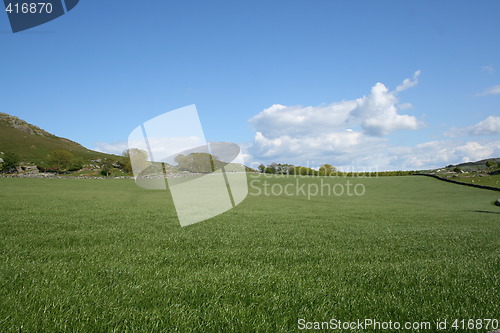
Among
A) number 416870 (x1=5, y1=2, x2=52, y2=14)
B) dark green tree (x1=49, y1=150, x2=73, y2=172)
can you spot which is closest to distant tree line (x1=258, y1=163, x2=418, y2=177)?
dark green tree (x1=49, y1=150, x2=73, y2=172)

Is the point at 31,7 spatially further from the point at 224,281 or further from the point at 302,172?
the point at 302,172

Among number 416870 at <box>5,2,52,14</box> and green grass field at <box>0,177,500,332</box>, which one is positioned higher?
number 416870 at <box>5,2,52,14</box>

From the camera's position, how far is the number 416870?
15.9 meters

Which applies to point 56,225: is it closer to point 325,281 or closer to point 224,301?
point 224,301

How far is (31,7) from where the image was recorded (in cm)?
1644

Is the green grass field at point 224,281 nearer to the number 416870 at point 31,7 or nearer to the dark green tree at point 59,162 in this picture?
the number 416870 at point 31,7

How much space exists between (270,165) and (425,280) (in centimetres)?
10889

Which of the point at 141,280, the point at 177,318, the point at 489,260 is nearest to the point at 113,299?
the point at 141,280

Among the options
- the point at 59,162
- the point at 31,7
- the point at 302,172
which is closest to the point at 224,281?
the point at 31,7

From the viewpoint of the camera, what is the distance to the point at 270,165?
378 feet

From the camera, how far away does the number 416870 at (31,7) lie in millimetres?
15926

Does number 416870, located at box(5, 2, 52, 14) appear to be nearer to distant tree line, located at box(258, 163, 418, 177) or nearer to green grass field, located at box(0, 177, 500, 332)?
green grass field, located at box(0, 177, 500, 332)

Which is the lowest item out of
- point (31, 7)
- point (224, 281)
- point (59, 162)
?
point (224, 281)

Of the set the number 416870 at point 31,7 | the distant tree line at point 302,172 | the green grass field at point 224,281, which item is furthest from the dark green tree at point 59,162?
the green grass field at point 224,281
